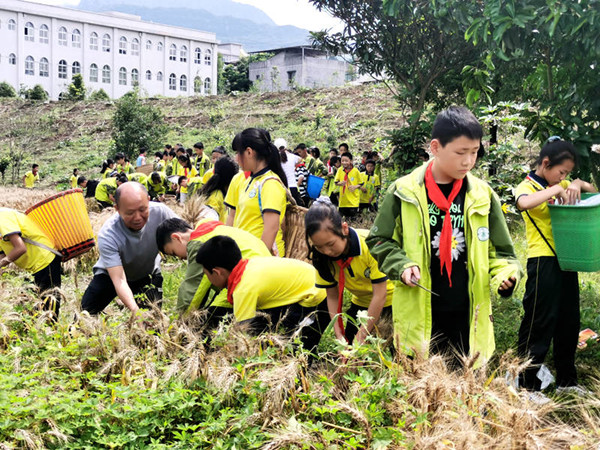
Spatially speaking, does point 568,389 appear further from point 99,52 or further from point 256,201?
point 99,52

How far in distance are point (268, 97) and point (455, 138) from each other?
29783 millimetres

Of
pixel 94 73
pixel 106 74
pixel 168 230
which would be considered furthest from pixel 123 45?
pixel 168 230

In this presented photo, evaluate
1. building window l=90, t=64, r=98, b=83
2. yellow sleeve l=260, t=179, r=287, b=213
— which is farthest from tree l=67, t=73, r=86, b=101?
yellow sleeve l=260, t=179, r=287, b=213

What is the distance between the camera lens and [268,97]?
31875 millimetres

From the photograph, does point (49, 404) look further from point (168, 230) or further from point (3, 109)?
point (3, 109)

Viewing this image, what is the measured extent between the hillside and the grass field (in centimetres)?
1897

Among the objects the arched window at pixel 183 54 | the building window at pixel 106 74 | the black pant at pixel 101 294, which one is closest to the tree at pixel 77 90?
the building window at pixel 106 74

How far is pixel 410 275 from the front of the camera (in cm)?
276

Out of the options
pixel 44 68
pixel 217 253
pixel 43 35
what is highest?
pixel 43 35

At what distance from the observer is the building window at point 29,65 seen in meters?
58.0

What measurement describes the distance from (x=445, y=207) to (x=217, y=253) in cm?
132

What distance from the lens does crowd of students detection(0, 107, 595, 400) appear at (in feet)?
9.46

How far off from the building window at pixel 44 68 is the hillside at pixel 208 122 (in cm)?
2331

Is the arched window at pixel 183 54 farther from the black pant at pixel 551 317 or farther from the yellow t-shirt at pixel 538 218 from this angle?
the black pant at pixel 551 317
